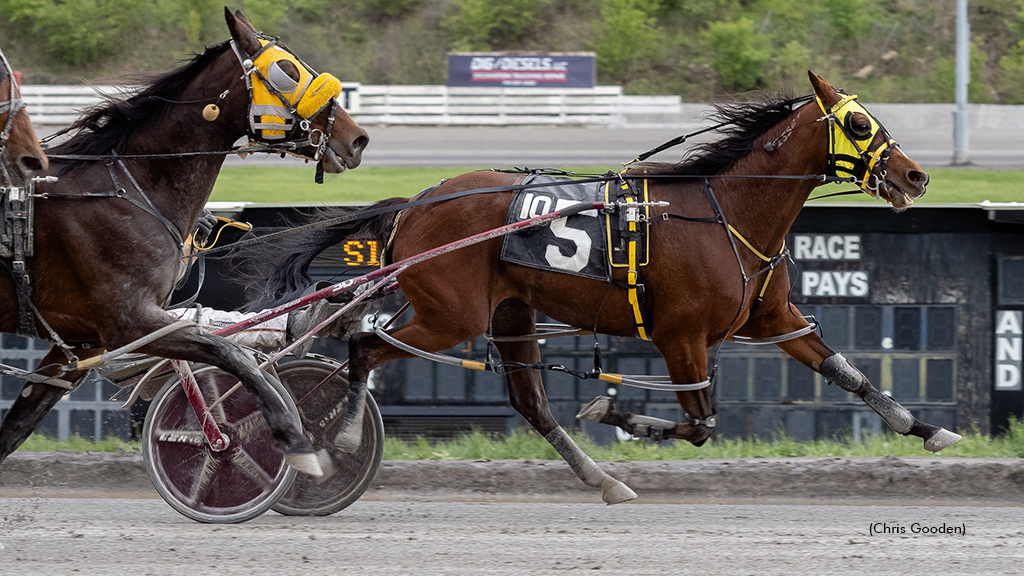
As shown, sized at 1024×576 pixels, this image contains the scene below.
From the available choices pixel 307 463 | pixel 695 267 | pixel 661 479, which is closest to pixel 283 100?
pixel 307 463

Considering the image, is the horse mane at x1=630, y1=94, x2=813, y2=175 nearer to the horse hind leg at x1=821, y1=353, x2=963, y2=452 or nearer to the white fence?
the horse hind leg at x1=821, y1=353, x2=963, y2=452

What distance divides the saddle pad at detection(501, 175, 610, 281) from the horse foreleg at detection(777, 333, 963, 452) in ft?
3.76

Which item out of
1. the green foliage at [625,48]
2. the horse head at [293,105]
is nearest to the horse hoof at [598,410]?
the horse head at [293,105]

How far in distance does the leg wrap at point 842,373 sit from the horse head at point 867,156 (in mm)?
835

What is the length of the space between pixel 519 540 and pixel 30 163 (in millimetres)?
2492

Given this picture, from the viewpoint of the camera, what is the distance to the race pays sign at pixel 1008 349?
23.2 feet

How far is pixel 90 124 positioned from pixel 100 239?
60 centimetres

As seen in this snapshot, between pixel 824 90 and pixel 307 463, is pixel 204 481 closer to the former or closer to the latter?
pixel 307 463

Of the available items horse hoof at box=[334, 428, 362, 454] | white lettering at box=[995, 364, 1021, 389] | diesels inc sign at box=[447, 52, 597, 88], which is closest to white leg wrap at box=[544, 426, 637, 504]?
horse hoof at box=[334, 428, 362, 454]

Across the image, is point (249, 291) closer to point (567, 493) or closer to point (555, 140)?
point (567, 493)

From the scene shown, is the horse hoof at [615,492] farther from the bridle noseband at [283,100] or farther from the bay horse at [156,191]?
the bridle noseband at [283,100]

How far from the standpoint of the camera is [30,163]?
3.88 m

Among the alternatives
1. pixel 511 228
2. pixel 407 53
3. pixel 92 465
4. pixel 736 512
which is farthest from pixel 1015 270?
pixel 407 53

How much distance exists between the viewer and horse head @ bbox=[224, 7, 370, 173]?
4.46 m
